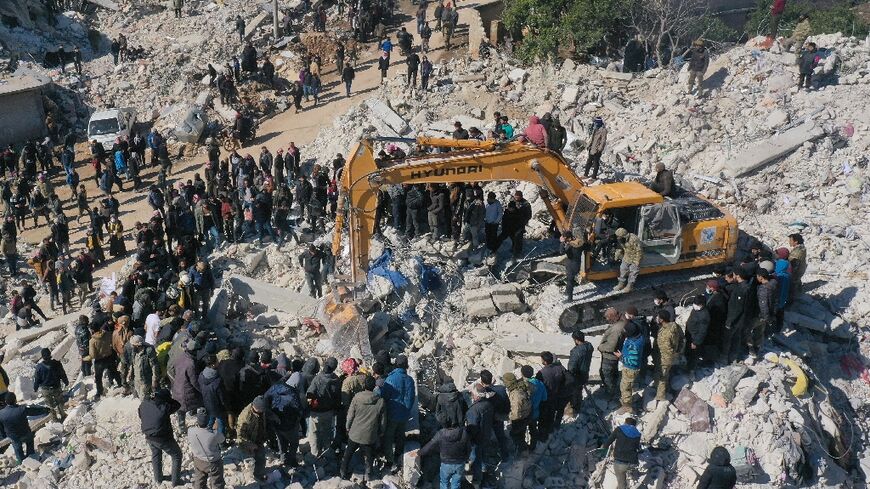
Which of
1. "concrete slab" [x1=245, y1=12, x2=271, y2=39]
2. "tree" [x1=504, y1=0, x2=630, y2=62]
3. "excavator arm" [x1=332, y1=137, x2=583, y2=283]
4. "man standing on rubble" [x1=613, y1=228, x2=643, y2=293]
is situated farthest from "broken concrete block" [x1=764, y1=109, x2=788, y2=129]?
"concrete slab" [x1=245, y1=12, x2=271, y2=39]

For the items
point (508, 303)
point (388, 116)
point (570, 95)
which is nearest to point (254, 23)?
point (388, 116)

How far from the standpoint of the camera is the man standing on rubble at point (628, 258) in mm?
13570

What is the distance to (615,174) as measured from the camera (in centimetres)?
1923

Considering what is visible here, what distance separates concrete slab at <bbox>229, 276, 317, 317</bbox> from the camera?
14.9m

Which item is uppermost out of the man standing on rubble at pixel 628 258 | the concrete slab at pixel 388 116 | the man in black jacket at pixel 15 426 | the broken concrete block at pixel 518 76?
the broken concrete block at pixel 518 76

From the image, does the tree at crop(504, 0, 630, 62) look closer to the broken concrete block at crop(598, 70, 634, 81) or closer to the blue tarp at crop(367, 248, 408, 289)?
the broken concrete block at crop(598, 70, 634, 81)

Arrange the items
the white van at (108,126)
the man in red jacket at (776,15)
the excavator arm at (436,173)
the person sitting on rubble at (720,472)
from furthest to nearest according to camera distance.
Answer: the white van at (108,126) → the man in red jacket at (776,15) → the excavator arm at (436,173) → the person sitting on rubble at (720,472)

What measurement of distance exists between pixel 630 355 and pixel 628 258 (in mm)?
2314

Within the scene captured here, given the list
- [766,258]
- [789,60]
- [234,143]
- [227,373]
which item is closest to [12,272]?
[234,143]

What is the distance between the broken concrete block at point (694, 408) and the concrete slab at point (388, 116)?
11904 millimetres

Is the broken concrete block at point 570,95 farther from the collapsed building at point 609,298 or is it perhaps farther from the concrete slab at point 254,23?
the concrete slab at point 254,23

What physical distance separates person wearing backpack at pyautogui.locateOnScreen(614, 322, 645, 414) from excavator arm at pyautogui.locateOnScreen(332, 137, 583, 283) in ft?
10.4

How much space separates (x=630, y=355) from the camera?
11789 mm

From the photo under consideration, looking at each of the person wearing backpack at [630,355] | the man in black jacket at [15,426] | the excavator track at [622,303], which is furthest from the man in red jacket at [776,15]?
the man in black jacket at [15,426]
